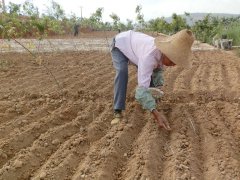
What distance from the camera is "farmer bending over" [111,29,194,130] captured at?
3812mm

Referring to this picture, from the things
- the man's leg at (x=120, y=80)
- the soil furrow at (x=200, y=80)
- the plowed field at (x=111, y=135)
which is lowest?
the soil furrow at (x=200, y=80)

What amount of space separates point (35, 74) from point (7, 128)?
3892mm

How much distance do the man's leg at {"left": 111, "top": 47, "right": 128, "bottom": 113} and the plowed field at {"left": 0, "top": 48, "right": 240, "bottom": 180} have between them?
23 centimetres

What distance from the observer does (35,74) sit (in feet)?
26.4

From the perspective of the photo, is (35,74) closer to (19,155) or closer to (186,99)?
(186,99)

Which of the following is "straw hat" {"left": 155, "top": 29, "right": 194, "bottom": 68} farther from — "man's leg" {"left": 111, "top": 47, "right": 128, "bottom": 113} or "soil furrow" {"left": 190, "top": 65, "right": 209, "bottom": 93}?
"soil furrow" {"left": 190, "top": 65, "right": 209, "bottom": 93}

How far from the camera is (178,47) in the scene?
3820 mm

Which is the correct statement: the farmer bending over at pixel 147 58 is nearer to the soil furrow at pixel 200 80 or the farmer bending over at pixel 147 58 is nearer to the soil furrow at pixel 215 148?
the soil furrow at pixel 215 148

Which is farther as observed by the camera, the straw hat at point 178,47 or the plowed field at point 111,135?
the straw hat at point 178,47

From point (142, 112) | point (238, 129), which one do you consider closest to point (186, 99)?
point (142, 112)

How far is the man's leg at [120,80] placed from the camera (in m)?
4.41

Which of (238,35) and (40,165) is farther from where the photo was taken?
(238,35)

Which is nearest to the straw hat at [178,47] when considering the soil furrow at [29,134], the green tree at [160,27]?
the soil furrow at [29,134]

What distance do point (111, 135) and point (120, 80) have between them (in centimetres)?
72
